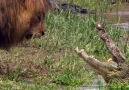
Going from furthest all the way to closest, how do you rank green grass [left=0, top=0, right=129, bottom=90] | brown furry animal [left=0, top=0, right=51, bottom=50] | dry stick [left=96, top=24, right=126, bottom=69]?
green grass [left=0, top=0, right=129, bottom=90] → brown furry animal [left=0, top=0, right=51, bottom=50] → dry stick [left=96, top=24, right=126, bottom=69]

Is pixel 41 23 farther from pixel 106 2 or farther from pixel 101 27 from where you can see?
pixel 106 2

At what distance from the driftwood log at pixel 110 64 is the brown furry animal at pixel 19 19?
2.90 ft

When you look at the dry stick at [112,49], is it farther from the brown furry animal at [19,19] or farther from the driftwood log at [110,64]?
the brown furry animal at [19,19]

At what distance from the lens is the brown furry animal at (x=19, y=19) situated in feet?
21.0

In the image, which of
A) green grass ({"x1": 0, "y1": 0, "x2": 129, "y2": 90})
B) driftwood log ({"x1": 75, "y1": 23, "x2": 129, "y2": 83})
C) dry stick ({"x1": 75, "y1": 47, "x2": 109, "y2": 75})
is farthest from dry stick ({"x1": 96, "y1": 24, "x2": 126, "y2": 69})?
green grass ({"x1": 0, "y1": 0, "x2": 129, "y2": 90})

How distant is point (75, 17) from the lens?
10.2 meters

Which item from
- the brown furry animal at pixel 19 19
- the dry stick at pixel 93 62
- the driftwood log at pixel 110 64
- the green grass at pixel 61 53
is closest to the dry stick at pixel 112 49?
the driftwood log at pixel 110 64

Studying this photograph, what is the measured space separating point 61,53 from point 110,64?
233 centimetres

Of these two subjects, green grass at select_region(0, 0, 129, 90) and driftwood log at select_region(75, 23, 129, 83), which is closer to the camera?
driftwood log at select_region(75, 23, 129, 83)

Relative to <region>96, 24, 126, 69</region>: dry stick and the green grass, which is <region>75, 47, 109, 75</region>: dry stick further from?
the green grass

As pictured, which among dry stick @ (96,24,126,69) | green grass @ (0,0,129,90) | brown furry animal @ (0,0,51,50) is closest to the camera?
dry stick @ (96,24,126,69)

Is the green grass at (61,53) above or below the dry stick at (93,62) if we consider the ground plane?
below

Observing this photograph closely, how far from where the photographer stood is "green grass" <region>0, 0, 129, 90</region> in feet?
21.4

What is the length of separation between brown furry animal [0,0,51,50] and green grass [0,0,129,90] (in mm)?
437
